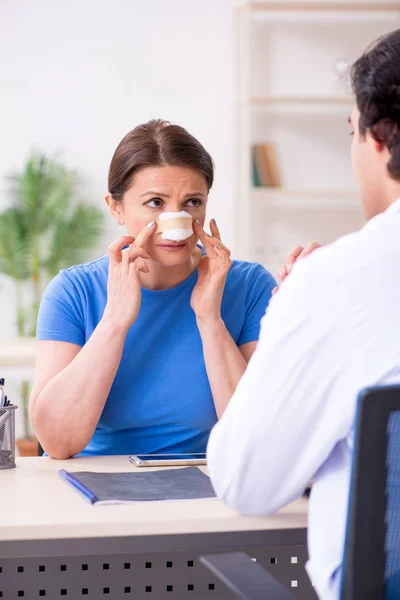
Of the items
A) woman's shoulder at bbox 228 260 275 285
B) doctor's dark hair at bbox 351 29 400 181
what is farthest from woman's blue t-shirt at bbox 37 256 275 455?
doctor's dark hair at bbox 351 29 400 181

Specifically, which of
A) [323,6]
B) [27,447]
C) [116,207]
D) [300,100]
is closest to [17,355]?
[27,447]

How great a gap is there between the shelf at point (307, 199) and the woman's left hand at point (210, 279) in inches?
120

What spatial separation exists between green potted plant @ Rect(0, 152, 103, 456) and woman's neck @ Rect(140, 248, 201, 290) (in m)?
3.12

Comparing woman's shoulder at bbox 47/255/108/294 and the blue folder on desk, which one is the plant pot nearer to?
woman's shoulder at bbox 47/255/108/294

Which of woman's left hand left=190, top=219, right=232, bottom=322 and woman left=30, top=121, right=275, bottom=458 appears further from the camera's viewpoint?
woman's left hand left=190, top=219, right=232, bottom=322

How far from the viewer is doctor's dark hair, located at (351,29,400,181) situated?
1.08 meters

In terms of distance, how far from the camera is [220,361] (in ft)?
6.30

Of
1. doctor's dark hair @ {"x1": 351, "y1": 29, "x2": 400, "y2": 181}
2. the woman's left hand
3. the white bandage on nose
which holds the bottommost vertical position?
the woman's left hand

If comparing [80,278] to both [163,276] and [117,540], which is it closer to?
[163,276]

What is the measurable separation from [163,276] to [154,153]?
1.00 ft

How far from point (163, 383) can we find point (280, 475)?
892 mm

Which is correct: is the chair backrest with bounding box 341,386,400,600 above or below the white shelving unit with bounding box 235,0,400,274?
below

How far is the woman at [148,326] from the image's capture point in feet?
6.07

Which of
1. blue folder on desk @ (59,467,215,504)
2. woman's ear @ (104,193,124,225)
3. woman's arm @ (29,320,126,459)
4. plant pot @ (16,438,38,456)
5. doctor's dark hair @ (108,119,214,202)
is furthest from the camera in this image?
plant pot @ (16,438,38,456)
